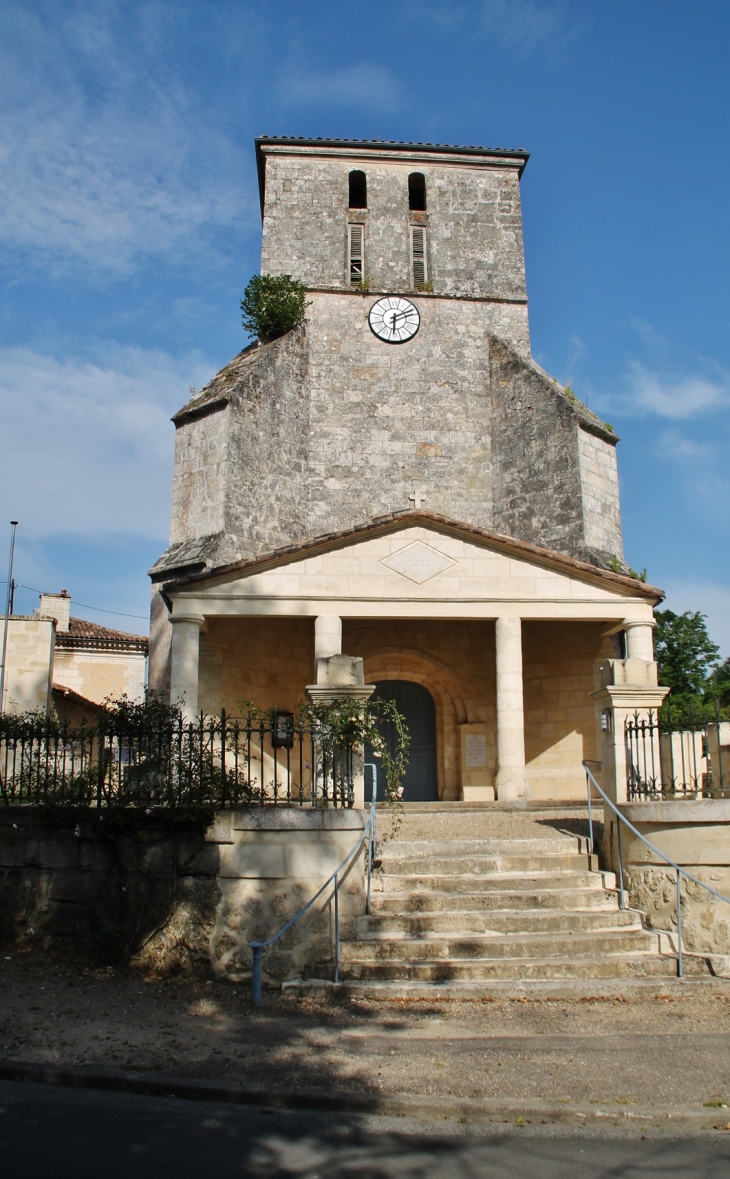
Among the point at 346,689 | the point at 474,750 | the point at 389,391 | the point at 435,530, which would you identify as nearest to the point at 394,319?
the point at 389,391

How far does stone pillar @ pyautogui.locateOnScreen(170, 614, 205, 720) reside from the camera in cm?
1336

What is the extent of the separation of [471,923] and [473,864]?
1.01 m

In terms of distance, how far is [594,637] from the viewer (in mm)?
15891

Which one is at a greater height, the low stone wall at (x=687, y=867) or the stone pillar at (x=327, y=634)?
the stone pillar at (x=327, y=634)

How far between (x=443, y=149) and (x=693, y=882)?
18099mm

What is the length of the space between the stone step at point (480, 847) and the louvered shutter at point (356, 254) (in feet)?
46.9

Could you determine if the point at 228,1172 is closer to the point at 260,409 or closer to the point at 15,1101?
the point at 15,1101

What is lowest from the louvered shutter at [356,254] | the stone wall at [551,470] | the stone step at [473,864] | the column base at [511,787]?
the stone step at [473,864]

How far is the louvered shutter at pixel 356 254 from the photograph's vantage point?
20.9 meters

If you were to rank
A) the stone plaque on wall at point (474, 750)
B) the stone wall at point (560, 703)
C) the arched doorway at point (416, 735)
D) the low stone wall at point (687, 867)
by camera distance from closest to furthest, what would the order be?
the low stone wall at point (687, 867) < the stone wall at point (560, 703) < the stone plaque on wall at point (474, 750) < the arched doorway at point (416, 735)

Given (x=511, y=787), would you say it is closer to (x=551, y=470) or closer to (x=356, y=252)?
(x=551, y=470)

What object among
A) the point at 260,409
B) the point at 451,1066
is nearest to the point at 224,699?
the point at 260,409

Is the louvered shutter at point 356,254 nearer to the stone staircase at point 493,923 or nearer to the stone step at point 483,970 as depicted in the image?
the stone staircase at point 493,923

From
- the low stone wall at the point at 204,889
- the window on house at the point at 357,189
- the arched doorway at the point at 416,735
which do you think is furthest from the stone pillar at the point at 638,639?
the window on house at the point at 357,189
